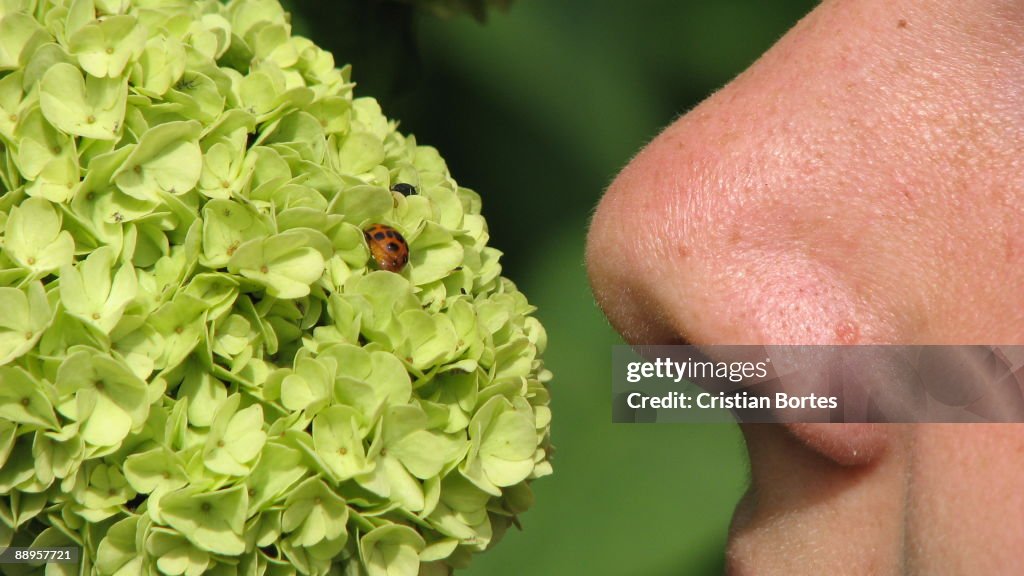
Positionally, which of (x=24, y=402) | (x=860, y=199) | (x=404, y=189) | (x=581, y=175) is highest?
(x=860, y=199)

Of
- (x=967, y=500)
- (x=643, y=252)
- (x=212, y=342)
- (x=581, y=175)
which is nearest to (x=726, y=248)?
(x=643, y=252)

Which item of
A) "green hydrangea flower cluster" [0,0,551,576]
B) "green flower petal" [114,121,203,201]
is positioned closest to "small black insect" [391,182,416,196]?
"green hydrangea flower cluster" [0,0,551,576]

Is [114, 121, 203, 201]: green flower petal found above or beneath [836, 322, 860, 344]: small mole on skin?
beneath

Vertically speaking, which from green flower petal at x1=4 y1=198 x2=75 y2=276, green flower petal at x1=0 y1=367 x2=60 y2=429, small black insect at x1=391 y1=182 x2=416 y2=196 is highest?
small black insect at x1=391 y1=182 x2=416 y2=196

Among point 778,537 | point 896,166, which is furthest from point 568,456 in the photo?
point 896,166

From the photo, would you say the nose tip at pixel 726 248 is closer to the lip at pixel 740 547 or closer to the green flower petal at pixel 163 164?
the lip at pixel 740 547

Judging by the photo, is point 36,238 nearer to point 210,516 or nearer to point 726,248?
point 210,516

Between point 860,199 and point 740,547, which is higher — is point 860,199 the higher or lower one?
the higher one

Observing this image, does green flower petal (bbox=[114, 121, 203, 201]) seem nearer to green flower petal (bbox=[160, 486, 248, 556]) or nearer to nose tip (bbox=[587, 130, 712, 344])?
green flower petal (bbox=[160, 486, 248, 556])
